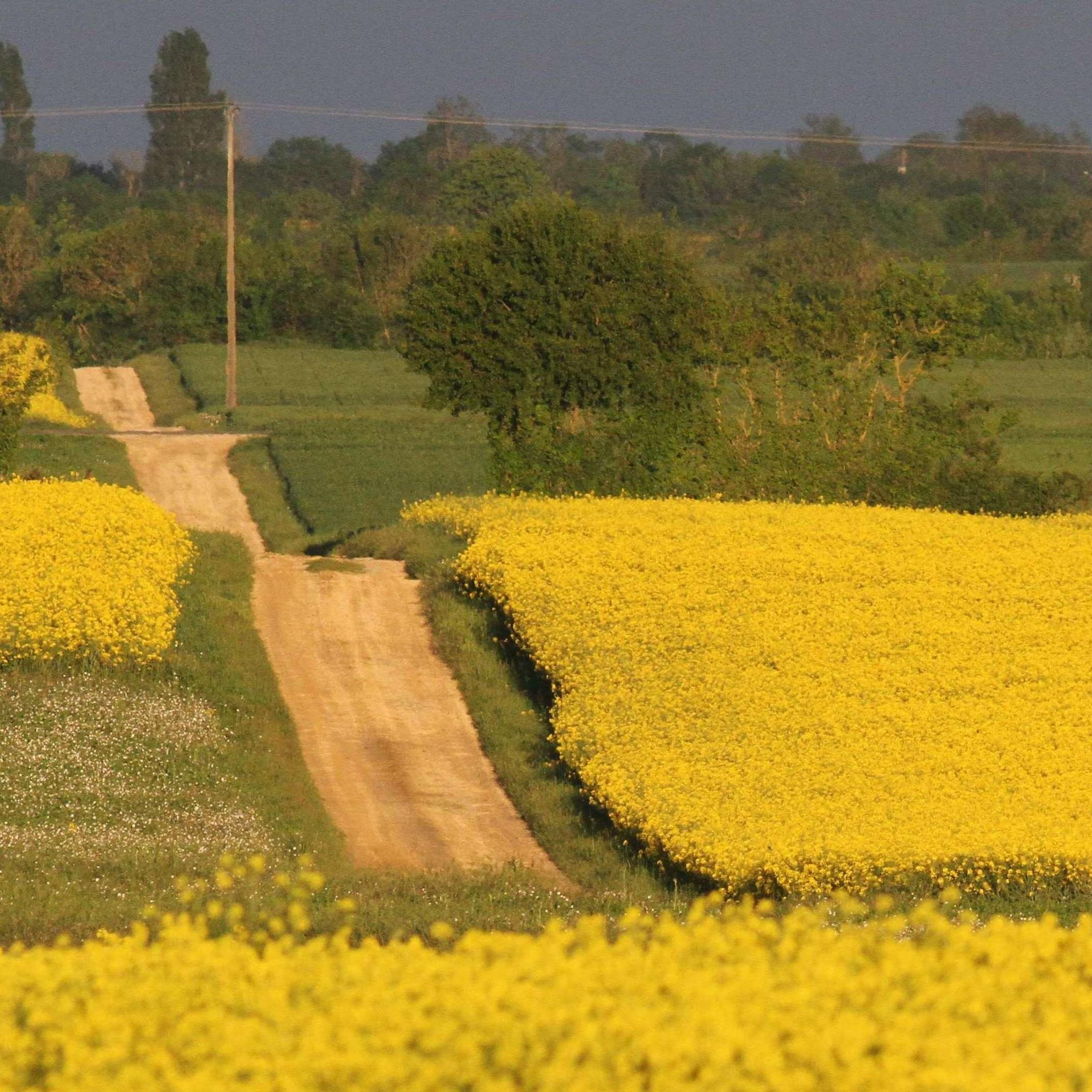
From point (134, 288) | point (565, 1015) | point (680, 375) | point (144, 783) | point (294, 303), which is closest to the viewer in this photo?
point (565, 1015)

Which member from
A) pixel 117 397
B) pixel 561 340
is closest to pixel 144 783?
→ pixel 561 340

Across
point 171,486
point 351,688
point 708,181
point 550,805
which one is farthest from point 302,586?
point 708,181

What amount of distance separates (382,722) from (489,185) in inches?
3701

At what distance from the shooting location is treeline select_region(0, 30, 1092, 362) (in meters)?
76.6

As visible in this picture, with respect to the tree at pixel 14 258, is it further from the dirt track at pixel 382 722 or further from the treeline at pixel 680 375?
the dirt track at pixel 382 722

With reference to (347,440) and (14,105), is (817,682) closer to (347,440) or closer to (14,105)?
(347,440)

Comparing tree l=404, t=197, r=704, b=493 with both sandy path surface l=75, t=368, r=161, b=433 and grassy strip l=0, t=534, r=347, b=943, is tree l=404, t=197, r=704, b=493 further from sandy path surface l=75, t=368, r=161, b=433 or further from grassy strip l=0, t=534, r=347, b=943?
sandy path surface l=75, t=368, r=161, b=433

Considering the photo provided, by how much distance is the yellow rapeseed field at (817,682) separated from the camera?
15.5m

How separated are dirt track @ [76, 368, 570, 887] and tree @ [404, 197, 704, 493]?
5856 millimetres

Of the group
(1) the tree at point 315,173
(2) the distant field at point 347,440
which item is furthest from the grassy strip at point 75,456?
(1) the tree at point 315,173

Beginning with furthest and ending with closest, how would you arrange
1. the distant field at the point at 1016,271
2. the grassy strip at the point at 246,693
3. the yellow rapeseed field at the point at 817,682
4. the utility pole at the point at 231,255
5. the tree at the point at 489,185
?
the tree at the point at 489,185 → the distant field at the point at 1016,271 → the utility pole at the point at 231,255 → the grassy strip at the point at 246,693 → the yellow rapeseed field at the point at 817,682

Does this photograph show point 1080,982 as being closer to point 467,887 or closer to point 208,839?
point 467,887

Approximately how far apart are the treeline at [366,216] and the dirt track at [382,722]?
1632 centimetres

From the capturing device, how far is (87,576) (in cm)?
2216
